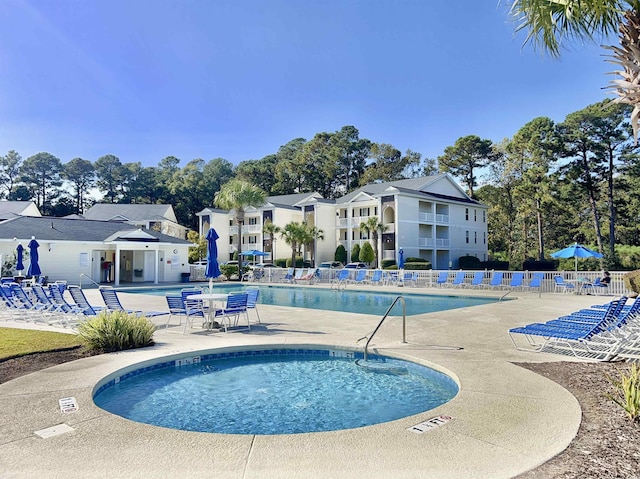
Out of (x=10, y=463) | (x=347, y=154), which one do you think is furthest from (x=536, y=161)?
(x=10, y=463)

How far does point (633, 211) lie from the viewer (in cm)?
3934

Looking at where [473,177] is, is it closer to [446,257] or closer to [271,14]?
[446,257]

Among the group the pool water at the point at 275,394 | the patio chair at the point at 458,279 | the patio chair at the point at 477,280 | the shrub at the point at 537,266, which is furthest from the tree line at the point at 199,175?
the pool water at the point at 275,394

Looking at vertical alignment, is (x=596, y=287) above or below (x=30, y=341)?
above

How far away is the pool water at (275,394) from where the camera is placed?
5.47 m

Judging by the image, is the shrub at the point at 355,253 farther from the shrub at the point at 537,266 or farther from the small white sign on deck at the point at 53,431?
the small white sign on deck at the point at 53,431

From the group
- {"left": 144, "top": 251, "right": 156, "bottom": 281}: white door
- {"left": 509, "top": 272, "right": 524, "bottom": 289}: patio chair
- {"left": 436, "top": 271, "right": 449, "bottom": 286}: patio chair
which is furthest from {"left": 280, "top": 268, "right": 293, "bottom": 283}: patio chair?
{"left": 509, "top": 272, "right": 524, "bottom": 289}: patio chair

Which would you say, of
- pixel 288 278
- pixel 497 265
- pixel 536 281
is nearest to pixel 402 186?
pixel 497 265

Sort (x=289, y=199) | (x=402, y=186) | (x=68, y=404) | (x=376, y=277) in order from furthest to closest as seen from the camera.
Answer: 1. (x=289, y=199)
2. (x=402, y=186)
3. (x=376, y=277)
4. (x=68, y=404)

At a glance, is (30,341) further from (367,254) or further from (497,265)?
(497,265)

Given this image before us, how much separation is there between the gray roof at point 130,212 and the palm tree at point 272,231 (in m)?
13.0

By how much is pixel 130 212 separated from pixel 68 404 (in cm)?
5015

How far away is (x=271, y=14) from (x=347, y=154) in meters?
48.7

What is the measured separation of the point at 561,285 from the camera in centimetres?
2103
